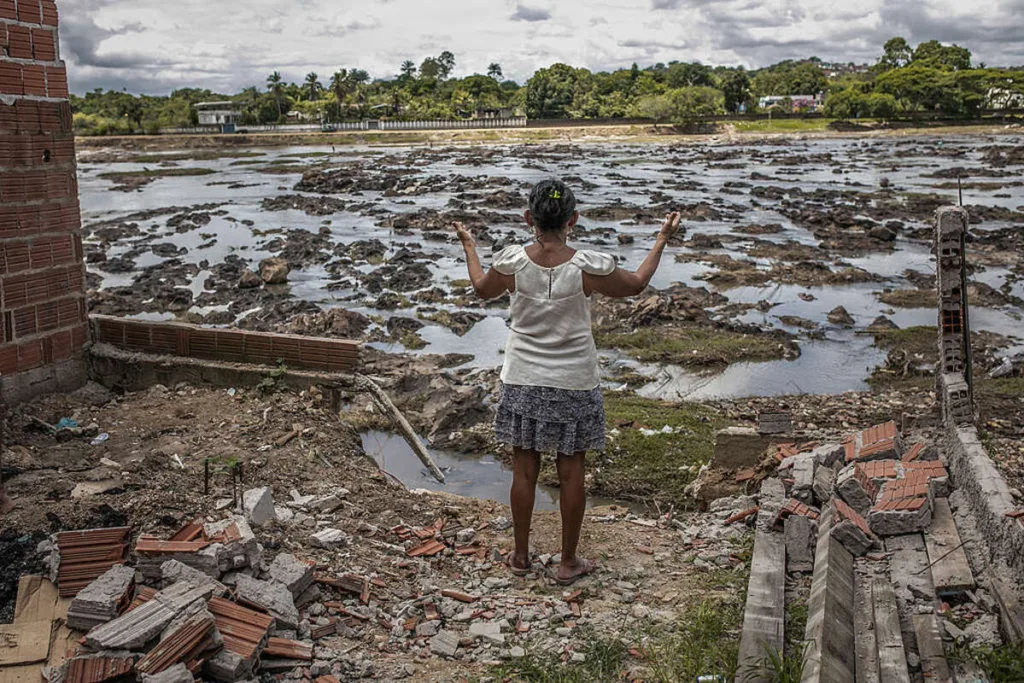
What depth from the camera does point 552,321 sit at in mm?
3840

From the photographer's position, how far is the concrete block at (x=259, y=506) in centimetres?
420

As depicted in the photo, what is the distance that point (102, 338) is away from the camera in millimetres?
6543

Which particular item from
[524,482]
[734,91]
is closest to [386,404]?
[524,482]

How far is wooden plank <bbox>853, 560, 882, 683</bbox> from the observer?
294 cm

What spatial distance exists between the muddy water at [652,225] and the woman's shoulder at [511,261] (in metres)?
3.77

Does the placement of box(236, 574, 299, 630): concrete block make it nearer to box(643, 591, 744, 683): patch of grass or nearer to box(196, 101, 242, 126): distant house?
box(643, 591, 744, 683): patch of grass

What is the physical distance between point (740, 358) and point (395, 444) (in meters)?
4.89

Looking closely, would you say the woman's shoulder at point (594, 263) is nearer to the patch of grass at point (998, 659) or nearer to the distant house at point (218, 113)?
the patch of grass at point (998, 659)

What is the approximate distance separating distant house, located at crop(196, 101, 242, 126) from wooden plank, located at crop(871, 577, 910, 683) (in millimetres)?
83949

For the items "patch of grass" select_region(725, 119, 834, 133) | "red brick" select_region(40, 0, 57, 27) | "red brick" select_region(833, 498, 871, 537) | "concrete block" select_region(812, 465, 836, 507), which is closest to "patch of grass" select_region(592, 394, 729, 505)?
"concrete block" select_region(812, 465, 836, 507)

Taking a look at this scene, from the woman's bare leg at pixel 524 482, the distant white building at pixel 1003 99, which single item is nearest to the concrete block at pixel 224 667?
the woman's bare leg at pixel 524 482

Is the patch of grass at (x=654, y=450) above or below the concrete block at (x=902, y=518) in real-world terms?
below

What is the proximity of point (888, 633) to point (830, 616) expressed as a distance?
0.20m

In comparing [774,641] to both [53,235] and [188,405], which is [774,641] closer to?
[188,405]
